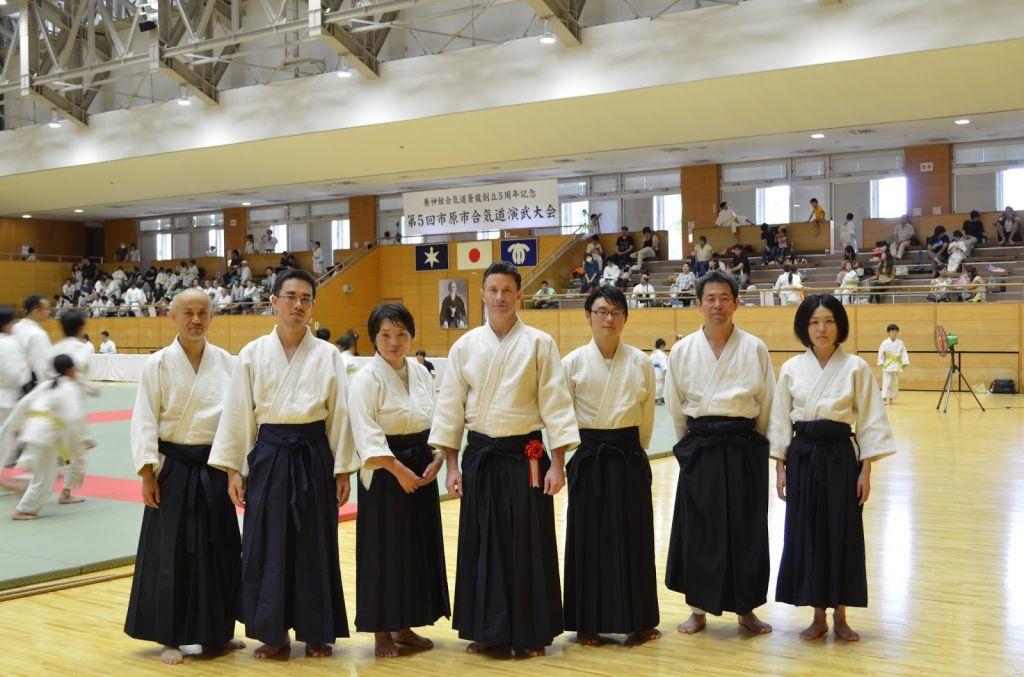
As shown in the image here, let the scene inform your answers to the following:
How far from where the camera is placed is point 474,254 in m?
22.6

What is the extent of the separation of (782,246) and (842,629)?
54.1 feet

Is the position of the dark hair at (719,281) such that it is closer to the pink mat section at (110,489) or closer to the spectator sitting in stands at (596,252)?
the pink mat section at (110,489)

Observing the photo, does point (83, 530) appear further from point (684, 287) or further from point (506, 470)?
point (684, 287)

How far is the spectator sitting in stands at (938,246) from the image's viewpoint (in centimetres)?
1725

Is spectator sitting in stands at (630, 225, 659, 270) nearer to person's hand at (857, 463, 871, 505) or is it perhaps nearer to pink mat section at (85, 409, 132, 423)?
pink mat section at (85, 409, 132, 423)

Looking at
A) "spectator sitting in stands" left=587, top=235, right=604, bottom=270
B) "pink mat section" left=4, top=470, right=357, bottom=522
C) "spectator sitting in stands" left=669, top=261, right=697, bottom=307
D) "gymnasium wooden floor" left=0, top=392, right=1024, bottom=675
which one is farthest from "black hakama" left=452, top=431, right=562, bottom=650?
"spectator sitting in stands" left=587, top=235, right=604, bottom=270

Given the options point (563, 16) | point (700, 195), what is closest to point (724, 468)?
point (563, 16)

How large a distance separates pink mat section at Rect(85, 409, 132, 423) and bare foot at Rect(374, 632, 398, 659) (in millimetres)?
9796

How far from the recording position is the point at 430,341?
77.8 feet

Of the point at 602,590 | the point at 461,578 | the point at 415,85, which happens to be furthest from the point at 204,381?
the point at 415,85

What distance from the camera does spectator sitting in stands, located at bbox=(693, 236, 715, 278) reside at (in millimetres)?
19297

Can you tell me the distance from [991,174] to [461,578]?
18.5 m

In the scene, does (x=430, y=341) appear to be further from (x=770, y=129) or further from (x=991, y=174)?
(x=991, y=174)

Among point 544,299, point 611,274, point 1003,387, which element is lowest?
point 1003,387
